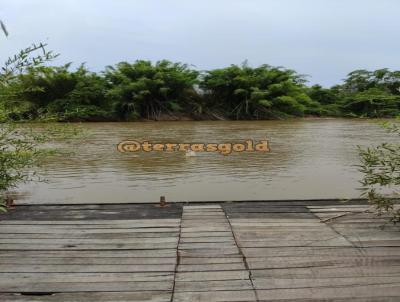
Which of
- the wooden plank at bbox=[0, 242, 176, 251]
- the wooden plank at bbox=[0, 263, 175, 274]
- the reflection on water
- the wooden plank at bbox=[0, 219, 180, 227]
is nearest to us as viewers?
the wooden plank at bbox=[0, 263, 175, 274]

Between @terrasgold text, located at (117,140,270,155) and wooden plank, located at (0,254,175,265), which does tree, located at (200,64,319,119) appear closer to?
@terrasgold text, located at (117,140,270,155)

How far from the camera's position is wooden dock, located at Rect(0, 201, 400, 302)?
215cm

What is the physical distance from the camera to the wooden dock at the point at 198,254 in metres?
2.15

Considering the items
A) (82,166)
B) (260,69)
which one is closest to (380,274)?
(82,166)

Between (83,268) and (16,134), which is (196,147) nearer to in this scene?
(16,134)

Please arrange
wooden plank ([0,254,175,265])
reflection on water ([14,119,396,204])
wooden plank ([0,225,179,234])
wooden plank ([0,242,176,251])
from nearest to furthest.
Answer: wooden plank ([0,254,175,265]) → wooden plank ([0,242,176,251]) → wooden plank ([0,225,179,234]) → reflection on water ([14,119,396,204])

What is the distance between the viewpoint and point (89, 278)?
2289 millimetres

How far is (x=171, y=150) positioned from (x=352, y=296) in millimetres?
7801

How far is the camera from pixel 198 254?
2637 millimetres

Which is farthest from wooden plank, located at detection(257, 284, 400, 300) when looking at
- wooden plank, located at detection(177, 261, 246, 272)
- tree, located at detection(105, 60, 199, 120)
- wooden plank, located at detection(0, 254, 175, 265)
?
tree, located at detection(105, 60, 199, 120)

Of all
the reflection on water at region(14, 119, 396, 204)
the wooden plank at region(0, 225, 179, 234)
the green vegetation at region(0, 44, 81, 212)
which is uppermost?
the green vegetation at region(0, 44, 81, 212)

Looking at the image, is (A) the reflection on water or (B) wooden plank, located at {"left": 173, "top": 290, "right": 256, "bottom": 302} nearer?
(B) wooden plank, located at {"left": 173, "top": 290, "right": 256, "bottom": 302}

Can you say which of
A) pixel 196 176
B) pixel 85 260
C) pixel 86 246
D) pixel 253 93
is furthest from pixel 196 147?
pixel 253 93

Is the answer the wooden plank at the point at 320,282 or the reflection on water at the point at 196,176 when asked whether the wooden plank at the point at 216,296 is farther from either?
the reflection on water at the point at 196,176
